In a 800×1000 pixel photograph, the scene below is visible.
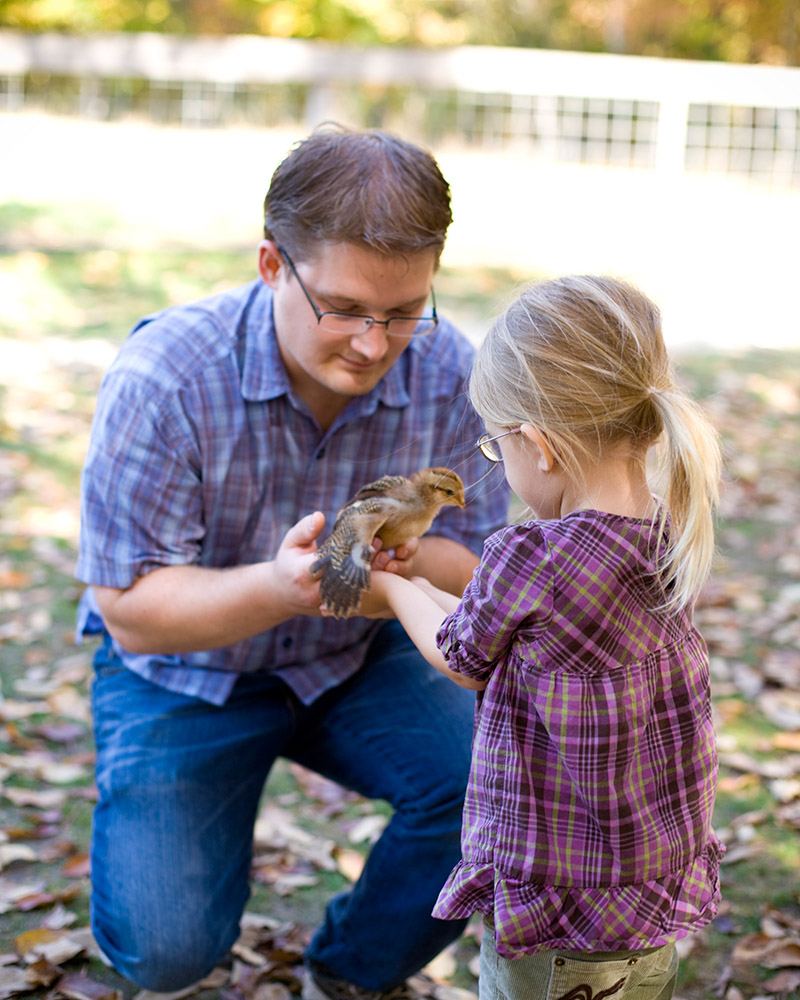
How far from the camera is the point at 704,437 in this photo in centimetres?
185

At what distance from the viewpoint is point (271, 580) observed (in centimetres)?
238

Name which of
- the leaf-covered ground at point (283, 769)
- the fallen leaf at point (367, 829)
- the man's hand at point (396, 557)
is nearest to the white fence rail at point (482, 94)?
the leaf-covered ground at point (283, 769)

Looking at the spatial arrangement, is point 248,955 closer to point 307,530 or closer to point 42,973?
point 42,973

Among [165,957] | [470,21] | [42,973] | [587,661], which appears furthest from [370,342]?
[470,21]

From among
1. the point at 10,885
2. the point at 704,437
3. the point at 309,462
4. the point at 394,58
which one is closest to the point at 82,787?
the point at 10,885

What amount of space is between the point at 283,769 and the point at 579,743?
91.2 inches

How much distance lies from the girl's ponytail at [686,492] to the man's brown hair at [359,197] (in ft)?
2.80

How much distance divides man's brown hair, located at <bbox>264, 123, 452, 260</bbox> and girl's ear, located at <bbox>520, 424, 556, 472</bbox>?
78 cm

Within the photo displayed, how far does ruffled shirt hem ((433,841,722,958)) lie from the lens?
1.83 metres

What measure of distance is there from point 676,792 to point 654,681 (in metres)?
0.23

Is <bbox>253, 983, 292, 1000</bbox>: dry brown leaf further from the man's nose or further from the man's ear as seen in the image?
the man's ear

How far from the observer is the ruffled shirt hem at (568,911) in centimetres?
183

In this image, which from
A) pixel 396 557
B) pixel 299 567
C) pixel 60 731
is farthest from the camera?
pixel 60 731

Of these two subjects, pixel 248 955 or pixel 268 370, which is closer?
pixel 268 370
